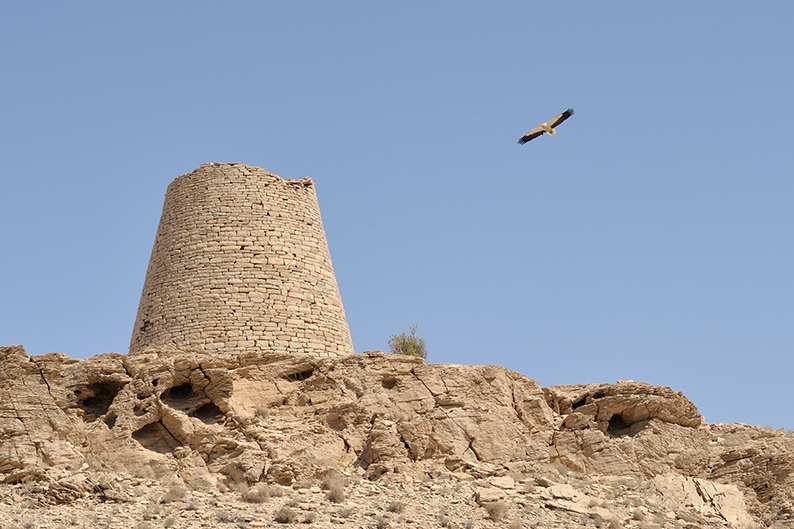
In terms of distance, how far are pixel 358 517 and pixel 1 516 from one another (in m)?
4.65

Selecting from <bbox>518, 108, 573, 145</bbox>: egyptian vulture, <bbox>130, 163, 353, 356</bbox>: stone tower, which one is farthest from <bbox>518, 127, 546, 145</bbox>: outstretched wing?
<bbox>130, 163, 353, 356</bbox>: stone tower

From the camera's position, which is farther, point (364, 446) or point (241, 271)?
point (241, 271)

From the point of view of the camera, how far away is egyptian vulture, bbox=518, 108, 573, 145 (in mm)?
18891

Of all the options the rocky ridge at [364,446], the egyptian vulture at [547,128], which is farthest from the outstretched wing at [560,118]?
the rocky ridge at [364,446]

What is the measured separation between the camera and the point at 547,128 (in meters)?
19.1

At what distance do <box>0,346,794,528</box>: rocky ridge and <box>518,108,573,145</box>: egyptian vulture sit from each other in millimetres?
4128

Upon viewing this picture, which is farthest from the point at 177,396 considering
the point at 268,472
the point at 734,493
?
the point at 734,493

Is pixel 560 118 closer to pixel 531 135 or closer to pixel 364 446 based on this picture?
pixel 531 135

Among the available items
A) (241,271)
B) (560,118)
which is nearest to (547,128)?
(560,118)

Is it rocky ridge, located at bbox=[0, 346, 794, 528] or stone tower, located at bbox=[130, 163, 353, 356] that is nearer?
rocky ridge, located at bbox=[0, 346, 794, 528]

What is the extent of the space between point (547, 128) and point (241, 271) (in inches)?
236

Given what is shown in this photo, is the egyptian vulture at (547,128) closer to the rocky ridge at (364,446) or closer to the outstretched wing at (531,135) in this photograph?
the outstretched wing at (531,135)

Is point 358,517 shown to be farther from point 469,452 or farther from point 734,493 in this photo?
point 734,493

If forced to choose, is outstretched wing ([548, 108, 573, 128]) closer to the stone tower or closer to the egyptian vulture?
the egyptian vulture
